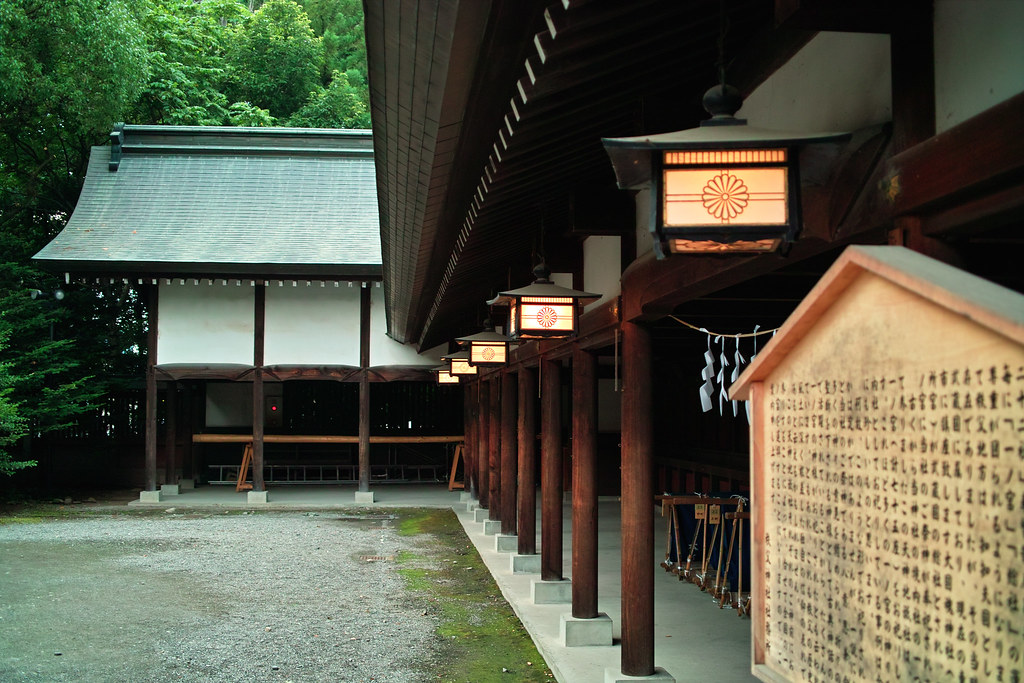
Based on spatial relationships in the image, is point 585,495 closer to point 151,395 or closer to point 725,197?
point 725,197

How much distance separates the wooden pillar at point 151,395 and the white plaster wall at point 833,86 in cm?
1679

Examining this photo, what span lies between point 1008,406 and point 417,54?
7.75ft

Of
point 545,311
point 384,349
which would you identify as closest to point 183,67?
point 384,349

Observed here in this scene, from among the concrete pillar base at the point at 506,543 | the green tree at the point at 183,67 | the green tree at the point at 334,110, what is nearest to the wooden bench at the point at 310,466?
the concrete pillar base at the point at 506,543

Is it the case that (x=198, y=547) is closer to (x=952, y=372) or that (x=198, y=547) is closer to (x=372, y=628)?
(x=372, y=628)

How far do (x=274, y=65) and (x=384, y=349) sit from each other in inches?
690

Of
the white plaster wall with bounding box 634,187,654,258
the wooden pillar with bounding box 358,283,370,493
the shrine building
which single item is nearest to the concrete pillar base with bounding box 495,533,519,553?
the shrine building

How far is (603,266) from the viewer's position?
6.95 meters

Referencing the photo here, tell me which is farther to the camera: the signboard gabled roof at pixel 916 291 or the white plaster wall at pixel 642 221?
the white plaster wall at pixel 642 221

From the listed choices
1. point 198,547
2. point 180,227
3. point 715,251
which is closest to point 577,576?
point 715,251

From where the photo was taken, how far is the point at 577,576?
696 centimetres

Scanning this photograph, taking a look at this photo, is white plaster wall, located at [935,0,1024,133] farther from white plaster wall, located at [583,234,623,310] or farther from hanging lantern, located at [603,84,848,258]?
white plaster wall, located at [583,234,623,310]

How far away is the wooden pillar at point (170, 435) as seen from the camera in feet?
65.1

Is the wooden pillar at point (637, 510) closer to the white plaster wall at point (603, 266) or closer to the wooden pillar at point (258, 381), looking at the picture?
the white plaster wall at point (603, 266)
